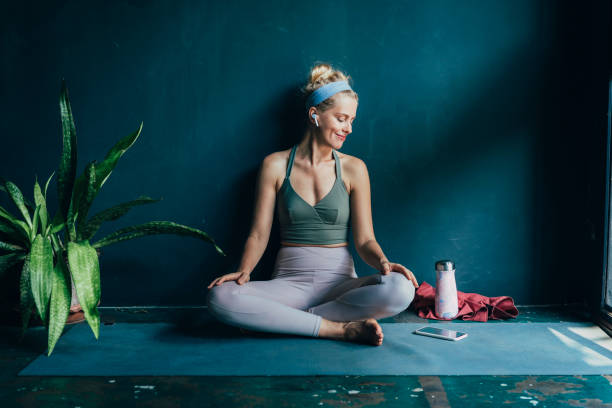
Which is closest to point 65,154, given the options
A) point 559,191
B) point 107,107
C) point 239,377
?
point 107,107

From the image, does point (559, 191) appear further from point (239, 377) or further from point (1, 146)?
point (1, 146)

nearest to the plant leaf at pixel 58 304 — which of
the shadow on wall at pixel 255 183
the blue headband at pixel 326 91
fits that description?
the shadow on wall at pixel 255 183

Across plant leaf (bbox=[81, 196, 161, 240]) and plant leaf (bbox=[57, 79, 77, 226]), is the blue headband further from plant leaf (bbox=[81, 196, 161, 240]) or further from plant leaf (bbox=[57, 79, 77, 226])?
plant leaf (bbox=[57, 79, 77, 226])

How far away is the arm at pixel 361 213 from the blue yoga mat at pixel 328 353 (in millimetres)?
411

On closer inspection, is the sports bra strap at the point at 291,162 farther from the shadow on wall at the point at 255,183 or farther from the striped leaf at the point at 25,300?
the striped leaf at the point at 25,300

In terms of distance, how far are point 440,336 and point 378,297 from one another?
0.32 m

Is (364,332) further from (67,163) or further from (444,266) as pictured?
(67,163)

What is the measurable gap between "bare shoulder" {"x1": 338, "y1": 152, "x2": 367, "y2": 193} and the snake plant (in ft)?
2.46

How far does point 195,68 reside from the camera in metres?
2.75

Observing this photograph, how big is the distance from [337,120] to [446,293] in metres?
1.01

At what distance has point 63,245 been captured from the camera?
243 centimetres

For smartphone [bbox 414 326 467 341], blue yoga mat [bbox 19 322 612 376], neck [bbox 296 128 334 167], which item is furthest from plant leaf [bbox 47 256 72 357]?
smartphone [bbox 414 326 467 341]

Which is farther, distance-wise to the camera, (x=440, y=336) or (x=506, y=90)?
(x=506, y=90)

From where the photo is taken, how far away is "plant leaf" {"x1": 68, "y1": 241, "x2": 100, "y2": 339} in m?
1.95
